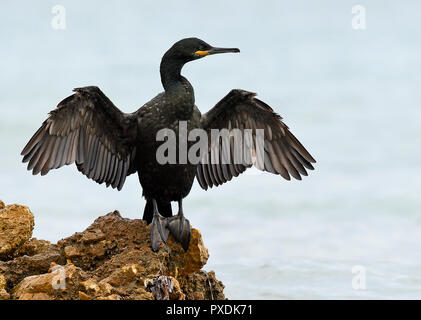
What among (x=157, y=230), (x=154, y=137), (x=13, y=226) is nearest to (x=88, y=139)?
(x=154, y=137)

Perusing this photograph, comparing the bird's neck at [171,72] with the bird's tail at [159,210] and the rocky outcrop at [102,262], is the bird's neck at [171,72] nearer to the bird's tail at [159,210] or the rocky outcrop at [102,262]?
the bird's tail at [159,210]

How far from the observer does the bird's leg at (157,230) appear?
766 centimetres

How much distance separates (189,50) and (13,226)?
9.95ft

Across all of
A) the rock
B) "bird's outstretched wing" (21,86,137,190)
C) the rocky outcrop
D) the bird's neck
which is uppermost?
the bird's neck

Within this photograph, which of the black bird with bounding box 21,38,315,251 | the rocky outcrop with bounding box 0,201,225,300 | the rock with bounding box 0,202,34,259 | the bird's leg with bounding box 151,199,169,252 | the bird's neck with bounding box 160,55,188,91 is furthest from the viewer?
the bird's neck with bounding box 160,55,188,91

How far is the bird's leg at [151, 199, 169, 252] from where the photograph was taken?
25.1ft

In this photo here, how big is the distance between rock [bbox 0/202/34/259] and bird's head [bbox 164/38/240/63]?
2.63 meters

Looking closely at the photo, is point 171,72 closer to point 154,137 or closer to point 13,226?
point 154,137

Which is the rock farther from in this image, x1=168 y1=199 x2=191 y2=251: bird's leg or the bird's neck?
the bird's neck

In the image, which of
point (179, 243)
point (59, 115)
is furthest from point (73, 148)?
point (179, 243)

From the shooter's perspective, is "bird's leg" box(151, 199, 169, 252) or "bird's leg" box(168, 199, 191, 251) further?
"bird's leg" box(168, 199, 191, 251)

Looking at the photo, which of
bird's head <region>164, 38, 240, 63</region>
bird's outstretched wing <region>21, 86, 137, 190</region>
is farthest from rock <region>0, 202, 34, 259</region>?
bird's head <region>164, 38, 240, 63</region>

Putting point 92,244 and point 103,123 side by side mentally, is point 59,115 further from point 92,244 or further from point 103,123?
point 92,244
